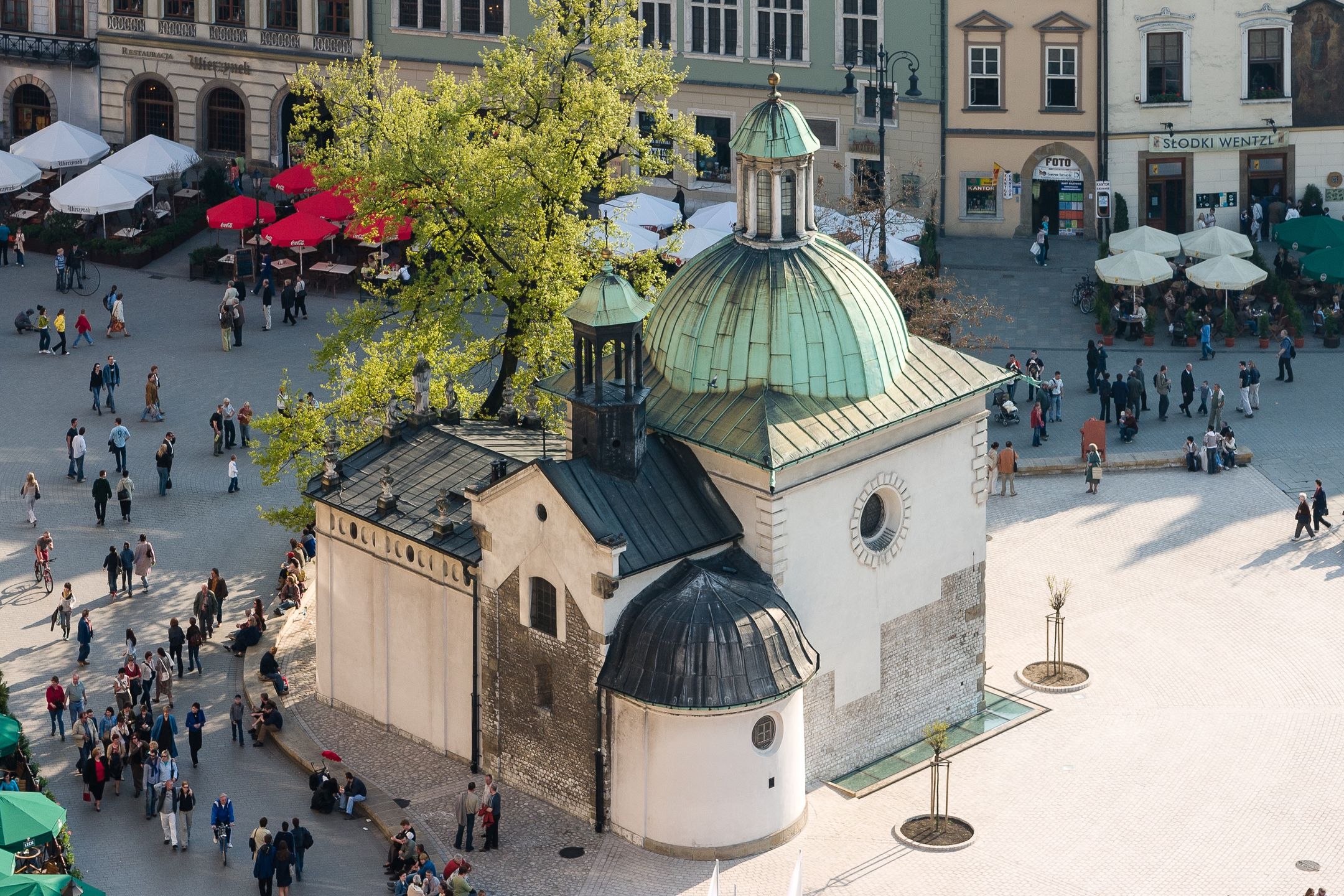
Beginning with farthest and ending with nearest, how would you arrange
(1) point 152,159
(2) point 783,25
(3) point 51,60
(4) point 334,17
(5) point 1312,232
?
(3) point 51,60 → (4) point 334,17 → (1) point 152,159 → (2) point 783,25 → (5) point 1312,232

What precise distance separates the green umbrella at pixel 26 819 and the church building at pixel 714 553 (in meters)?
10.1

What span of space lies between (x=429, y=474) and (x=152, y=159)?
38.2 m

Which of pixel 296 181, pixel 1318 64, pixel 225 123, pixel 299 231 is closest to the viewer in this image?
pixel 299 231

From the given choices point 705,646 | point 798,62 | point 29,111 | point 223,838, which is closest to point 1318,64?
point 798,62

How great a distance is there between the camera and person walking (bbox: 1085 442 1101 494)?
71875 millimetres

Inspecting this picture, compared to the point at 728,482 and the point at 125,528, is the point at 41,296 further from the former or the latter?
the point at 728,482

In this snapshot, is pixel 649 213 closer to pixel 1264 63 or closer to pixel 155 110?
pixel 1264 63

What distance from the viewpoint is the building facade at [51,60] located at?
9831cm

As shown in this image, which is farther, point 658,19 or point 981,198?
point 658,19

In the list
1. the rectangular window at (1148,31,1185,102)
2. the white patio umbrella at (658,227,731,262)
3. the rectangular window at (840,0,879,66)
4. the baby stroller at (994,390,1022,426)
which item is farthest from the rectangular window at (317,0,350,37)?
the baby stroller at (994,390,1022,426)

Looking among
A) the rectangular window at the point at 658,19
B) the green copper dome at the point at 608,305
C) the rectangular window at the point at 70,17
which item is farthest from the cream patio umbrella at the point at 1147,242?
the rectangular window at the point at 70,17

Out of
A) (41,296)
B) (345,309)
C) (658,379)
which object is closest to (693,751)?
(658,379)

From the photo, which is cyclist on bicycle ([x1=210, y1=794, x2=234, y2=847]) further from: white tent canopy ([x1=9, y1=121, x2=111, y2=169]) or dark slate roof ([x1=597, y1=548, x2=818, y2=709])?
white tent canopy ([x1=9, y1=121, x2=111, y2=169])

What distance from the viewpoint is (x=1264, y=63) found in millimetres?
87750
